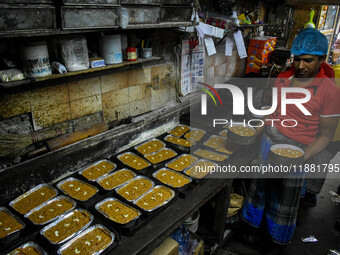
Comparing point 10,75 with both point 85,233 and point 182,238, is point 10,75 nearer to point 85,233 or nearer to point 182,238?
point 85,233

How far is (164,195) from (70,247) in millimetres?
1014

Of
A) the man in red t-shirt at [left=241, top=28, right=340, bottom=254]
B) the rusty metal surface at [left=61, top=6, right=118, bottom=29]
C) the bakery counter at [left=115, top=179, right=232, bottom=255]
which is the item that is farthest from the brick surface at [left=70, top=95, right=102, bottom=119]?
the man in red t-shirt at [left=241, top=28, right=340, bottom=254]

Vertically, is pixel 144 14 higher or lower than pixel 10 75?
higher

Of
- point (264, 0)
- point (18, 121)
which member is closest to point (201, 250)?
point (18, 121)

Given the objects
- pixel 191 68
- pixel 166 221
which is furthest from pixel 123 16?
pixel 191 68

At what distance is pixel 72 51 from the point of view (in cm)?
253

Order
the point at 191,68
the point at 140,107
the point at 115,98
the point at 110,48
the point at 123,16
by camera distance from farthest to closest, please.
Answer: the point at 191,68 → the point at 140,107 → the point at 115,98 → the point at 110,48 → the point at 123,16

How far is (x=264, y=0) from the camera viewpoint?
5.73 meters

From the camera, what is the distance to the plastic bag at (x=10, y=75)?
220cm

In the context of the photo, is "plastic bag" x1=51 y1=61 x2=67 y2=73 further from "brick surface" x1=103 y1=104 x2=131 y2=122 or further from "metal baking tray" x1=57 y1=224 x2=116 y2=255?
"metal baking tray" x1=57 y1=224 x2=116 y2=255

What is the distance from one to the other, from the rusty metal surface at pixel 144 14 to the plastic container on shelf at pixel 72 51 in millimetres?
537

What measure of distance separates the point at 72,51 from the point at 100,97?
780 millimetres

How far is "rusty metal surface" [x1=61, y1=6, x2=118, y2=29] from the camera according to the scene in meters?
2.11

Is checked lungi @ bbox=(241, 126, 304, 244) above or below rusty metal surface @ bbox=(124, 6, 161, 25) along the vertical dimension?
below
